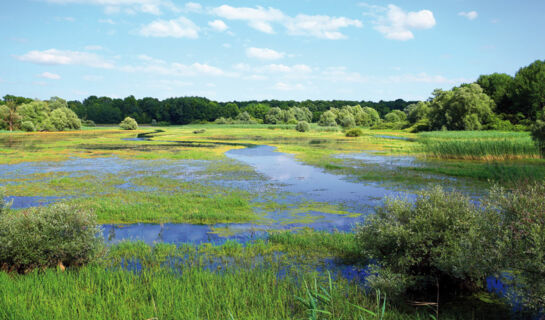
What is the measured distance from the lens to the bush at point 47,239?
7109mm

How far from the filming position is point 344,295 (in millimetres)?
6145

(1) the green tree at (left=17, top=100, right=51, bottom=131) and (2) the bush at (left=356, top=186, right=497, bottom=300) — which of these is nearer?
(2) the bush at (left=356, top=186, right=497, bottom=300)

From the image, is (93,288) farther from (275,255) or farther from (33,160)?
(33,160)

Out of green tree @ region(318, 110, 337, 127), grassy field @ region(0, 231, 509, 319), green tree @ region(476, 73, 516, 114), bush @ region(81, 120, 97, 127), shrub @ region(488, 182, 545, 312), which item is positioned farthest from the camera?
bush @ region(81, 120, 97, 127)

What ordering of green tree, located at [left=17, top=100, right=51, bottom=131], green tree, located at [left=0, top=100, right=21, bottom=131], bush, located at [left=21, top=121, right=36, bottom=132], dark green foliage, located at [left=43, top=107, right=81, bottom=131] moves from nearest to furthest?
bush, located at [left=21, top=121, right=36, bottom=132] → green tree, located at [left=0, top=100, right=21, bottom=131] → dark green foliage, located at [left=43, top=107, right=81, bottom=131] → green tree, located at [left=17, top=100, right=51, bottom=131]

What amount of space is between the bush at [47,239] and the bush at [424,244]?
6075 mm

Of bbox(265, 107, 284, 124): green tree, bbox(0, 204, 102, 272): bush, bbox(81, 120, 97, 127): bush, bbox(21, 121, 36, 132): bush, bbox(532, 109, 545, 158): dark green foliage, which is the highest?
bbox(265, 107, 284, 124): green tree

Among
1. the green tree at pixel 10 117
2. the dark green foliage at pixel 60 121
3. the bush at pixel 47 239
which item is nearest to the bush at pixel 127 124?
the dark green foliage at pixel 60 121

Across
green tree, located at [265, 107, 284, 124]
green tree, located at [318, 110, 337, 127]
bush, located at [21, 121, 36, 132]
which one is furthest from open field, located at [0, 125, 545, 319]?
green tree, located at [265, 107, 284, 124]

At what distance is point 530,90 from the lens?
63656 millimetres

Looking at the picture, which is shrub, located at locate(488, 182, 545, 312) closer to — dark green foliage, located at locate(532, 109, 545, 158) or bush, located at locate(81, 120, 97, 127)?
dark green foliage, located at locate(532, 109, 545, 158)

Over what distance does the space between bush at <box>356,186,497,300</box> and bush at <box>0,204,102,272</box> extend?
19.9 feet

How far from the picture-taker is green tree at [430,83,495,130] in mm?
63594

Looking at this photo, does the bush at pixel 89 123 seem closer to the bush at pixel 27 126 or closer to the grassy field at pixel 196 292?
the bush at pixel 27 126
